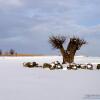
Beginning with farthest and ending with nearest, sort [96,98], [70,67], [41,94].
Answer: [70,67] → [41,94] → [96,98]

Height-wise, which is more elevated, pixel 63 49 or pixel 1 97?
pixel 63 49

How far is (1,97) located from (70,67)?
19.1 metres

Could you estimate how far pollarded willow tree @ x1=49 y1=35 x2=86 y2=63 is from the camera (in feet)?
135

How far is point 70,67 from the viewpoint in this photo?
1163 inches

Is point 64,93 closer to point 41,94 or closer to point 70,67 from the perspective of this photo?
point 41,94

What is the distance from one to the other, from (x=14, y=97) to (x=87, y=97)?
223 centimetres

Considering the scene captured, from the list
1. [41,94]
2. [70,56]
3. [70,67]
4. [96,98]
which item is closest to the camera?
[96,98]

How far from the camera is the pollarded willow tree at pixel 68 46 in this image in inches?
1617

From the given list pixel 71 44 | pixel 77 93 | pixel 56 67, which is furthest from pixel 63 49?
pixel 77 93

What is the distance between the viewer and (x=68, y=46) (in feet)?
137

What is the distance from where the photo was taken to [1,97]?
35.2ft

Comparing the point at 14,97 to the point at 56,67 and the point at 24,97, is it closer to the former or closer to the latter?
the point at 24,97

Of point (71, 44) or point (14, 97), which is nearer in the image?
point (14, 97)

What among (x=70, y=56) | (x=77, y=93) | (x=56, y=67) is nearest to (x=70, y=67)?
(x=56, y=67)
